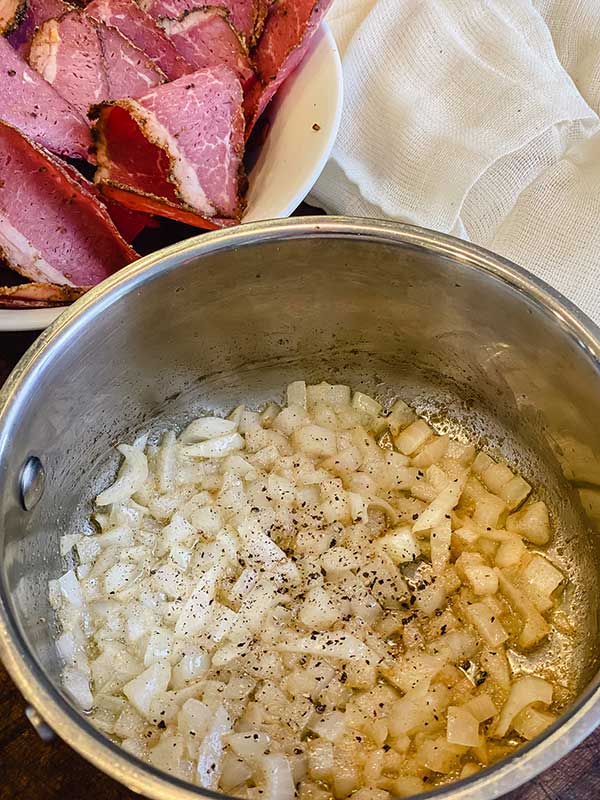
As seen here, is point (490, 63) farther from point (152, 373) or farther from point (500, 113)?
point (152, 373)

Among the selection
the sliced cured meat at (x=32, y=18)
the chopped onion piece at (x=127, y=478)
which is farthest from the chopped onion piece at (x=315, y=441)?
the sliced cured meat at (x=32, y=18)

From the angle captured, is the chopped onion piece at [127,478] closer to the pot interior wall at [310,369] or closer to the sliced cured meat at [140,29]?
the pot interior wall at [310,369]

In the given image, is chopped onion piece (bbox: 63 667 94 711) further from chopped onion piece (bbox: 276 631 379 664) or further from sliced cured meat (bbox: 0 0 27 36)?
sliced cured meat (bbox: 0 0 27 36)

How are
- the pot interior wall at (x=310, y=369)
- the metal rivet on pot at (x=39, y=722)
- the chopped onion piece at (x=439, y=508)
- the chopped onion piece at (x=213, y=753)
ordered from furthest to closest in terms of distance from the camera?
1. the chopped onion piece at (x=439, y=508)
2. the pot interior wall at (x=310, y=369)
3. the chopped onion piece at (x=213, y=753)
4. the metal rivet on pot at (x=39, y=722)

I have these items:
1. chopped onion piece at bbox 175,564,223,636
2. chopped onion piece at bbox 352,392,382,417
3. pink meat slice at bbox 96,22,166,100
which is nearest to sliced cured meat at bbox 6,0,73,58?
pink meat slice at bbox 96,22,166,100

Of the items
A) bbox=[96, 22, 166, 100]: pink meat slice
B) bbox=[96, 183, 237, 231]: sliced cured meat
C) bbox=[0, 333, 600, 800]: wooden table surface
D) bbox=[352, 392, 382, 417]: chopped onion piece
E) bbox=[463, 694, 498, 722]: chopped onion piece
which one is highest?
bbox=[96, 22, 166, 100]: pink meat slice

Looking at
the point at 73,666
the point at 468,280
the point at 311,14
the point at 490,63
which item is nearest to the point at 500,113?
the point at 490,63
